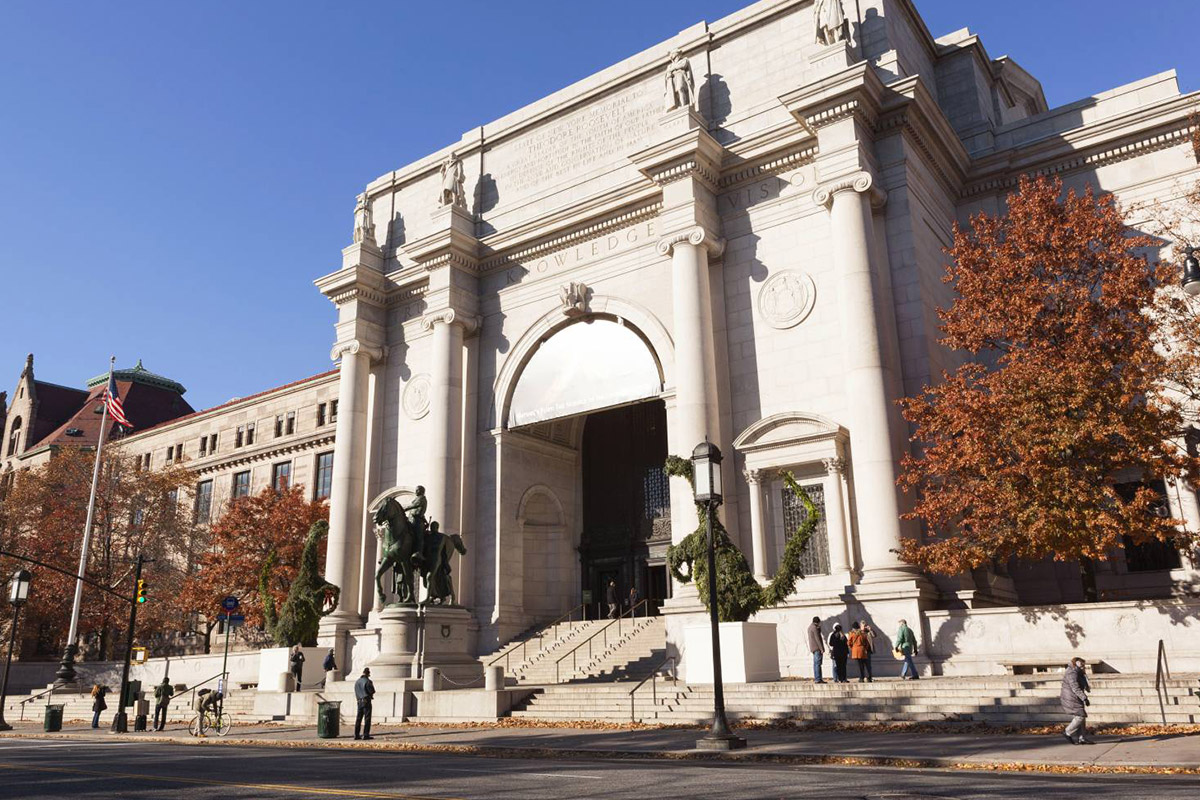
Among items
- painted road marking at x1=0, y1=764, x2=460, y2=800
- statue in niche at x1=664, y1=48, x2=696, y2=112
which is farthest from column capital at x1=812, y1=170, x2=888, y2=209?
painted road marking at x1=0, y1=764, x2=460, y2=800

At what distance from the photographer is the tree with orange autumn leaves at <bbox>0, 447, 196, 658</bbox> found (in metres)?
51.2

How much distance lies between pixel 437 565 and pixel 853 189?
16.7m

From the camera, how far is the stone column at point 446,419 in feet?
112

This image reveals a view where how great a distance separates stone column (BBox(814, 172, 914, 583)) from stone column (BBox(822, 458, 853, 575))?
611mm

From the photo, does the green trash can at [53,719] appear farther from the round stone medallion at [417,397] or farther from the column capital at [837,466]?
the column capital at [837,466]

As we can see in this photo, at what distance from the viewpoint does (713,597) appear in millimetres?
16391

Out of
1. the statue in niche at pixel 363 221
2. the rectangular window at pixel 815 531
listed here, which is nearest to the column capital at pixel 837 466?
the rectangular window at pixel 815 531

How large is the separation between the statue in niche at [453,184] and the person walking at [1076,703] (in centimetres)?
2970

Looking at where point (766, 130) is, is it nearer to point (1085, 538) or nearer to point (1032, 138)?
point (1032, 138)

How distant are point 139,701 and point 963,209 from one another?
3132 cm

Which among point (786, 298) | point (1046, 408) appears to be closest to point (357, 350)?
point (786, 298)

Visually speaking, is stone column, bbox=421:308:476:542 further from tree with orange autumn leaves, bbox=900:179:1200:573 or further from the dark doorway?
tree with orange autumn leaves, bbox=900:179:1200:573

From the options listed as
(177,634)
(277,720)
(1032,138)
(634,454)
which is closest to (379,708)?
(277,720)

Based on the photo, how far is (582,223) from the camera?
34656 mm
